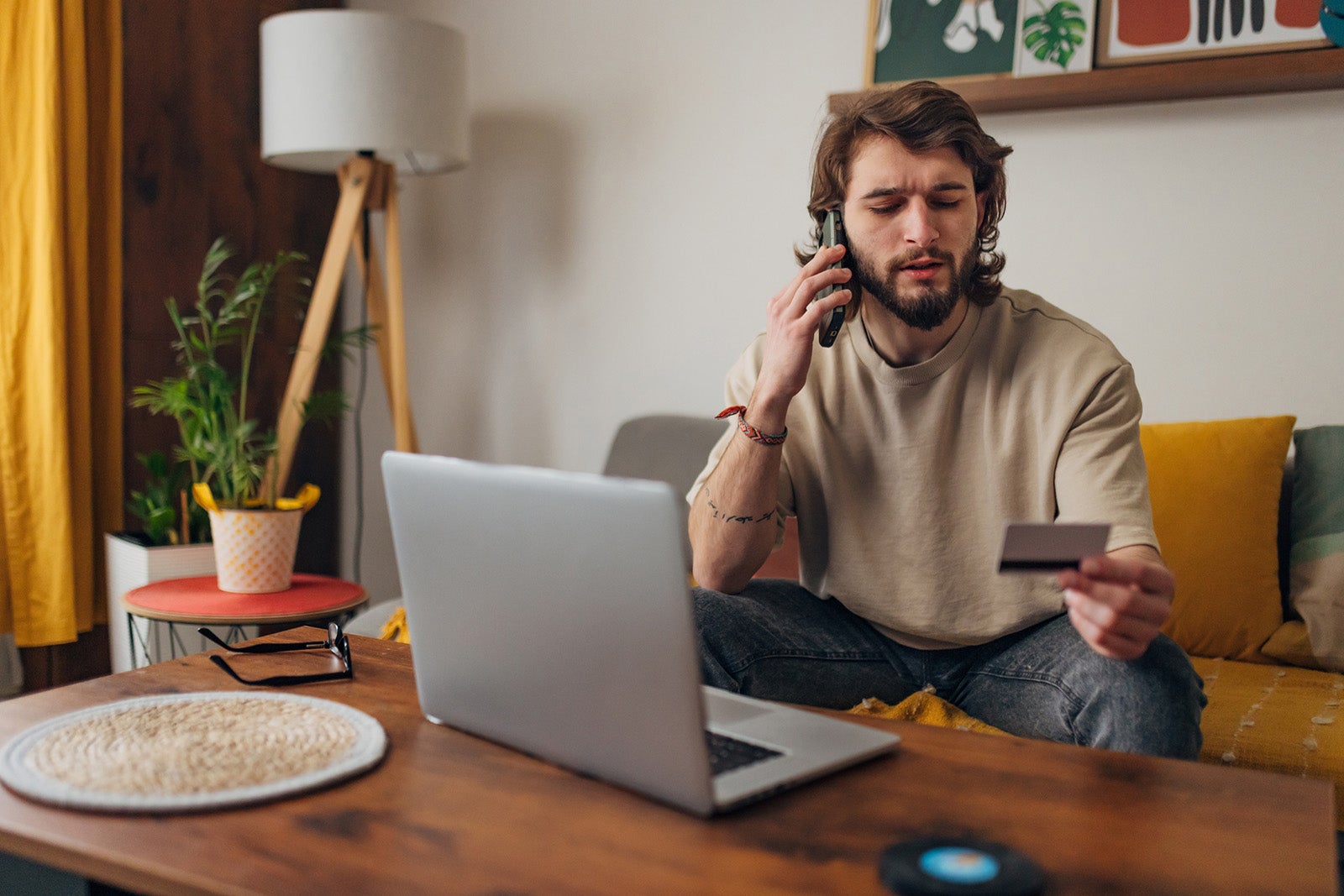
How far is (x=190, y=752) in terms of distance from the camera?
883mm

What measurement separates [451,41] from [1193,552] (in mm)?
1918

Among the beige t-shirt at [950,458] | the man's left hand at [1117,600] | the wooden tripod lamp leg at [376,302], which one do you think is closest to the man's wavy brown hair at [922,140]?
the beige t-shirt at [950,458]

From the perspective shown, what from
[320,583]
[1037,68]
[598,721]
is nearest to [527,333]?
[320,583]

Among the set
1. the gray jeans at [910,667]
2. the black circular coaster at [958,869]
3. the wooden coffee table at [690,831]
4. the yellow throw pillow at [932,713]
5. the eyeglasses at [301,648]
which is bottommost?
the yellow throw pillow at [932,713]

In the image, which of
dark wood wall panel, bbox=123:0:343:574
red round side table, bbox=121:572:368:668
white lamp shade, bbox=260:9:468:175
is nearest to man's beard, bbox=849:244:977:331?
red round side table, bbox=121:572:368:668

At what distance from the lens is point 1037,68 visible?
2295 millimetres

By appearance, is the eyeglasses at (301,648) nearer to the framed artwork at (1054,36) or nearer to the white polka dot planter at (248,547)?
the white polka dot planter at (248,547)

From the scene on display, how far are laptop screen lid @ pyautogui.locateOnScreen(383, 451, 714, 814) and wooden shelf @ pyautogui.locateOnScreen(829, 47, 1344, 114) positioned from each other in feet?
4.59

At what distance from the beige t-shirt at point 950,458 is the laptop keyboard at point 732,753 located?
644mm

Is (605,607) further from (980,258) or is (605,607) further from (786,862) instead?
(980,258)

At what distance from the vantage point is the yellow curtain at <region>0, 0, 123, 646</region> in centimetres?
241

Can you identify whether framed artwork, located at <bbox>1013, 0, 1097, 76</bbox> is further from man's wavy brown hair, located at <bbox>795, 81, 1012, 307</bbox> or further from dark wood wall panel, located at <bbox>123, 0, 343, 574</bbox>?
dark wood wall panel, located at <bbox>123, 0, 343, 574</bbox>

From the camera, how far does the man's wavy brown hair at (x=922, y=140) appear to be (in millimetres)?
1577

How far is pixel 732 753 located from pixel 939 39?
192 centimetres
